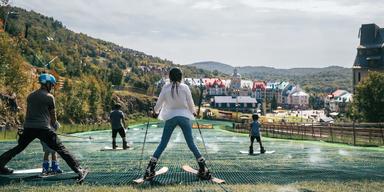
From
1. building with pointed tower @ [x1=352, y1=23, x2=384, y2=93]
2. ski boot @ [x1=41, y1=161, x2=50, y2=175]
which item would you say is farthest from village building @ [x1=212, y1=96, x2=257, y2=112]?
ski boot @ [x1=41, y1=161, x2=50, y2=175]

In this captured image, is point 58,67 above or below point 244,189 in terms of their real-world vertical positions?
above

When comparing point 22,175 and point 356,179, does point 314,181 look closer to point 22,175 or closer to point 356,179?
point 356,179

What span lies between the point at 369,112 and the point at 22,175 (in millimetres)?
57985

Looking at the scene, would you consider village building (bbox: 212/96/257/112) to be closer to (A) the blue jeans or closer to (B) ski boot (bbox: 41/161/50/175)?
(B) ski boot (bbox: 41/161/50/175)

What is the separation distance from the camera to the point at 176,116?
832 cm

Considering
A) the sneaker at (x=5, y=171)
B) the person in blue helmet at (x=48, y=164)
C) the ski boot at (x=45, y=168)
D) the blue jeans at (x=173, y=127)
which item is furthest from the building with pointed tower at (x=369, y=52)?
the sneaker at (x=5, y=171)

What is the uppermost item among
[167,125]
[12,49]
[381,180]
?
[12,49]

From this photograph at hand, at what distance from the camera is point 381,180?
8.66 metres

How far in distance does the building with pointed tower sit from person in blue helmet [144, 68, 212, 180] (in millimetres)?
112336

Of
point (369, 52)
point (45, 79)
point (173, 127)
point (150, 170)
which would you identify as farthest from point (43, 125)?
point (369, 52)

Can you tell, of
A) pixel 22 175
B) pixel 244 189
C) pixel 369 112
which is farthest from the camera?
pixel 369 112

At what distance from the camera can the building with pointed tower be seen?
376ft

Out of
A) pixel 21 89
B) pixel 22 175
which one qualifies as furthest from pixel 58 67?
pixel 22 175

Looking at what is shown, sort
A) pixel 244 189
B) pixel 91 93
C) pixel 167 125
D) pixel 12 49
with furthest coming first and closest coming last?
pixel 91 93 < pixel 12 49 < pixel 167 125 < pixel 244 189
